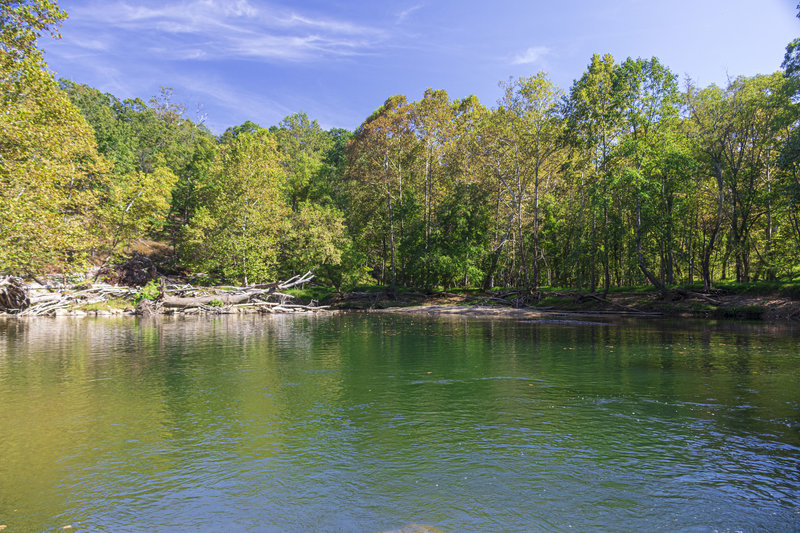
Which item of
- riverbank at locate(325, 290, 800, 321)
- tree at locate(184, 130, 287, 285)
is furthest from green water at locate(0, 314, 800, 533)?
tree at locate(184, 130, 287, 285)

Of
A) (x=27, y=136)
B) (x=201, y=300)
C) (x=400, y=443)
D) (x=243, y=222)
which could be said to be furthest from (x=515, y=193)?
(x=400, y=443)

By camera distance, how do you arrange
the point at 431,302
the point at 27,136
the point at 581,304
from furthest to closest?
the point at 431,302 → the point at 581,304 → the point at 27,136

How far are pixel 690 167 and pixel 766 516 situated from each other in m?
35.2

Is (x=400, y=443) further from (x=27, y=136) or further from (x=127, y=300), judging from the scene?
(x=127, y=300)

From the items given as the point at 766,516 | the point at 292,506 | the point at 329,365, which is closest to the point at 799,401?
the point at 766,516

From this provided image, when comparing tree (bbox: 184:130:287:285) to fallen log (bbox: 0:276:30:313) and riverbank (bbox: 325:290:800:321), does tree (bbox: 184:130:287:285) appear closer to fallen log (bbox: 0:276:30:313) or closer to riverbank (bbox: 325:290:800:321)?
riverbank (bbox: 325:290:800:321)

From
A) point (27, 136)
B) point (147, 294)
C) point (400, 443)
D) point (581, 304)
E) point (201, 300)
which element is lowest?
point (400, 443)

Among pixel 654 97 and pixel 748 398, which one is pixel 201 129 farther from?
pixel 748 398

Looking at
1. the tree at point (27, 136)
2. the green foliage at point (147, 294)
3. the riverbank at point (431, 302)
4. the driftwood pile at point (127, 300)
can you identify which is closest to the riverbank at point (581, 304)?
the riverbank at point (431, 302)

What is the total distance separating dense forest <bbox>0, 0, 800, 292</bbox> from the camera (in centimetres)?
3281

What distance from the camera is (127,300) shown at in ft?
120

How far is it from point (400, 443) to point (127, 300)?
37741 mm

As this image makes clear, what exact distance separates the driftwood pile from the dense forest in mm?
2946

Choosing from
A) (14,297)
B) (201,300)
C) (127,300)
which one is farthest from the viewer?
(127,300)
